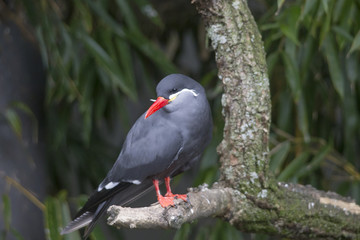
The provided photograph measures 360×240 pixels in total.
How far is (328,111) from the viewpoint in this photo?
2.11 m

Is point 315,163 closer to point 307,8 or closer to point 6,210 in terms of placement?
point 307,8

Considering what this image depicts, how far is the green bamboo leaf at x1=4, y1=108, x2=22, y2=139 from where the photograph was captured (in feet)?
6.02

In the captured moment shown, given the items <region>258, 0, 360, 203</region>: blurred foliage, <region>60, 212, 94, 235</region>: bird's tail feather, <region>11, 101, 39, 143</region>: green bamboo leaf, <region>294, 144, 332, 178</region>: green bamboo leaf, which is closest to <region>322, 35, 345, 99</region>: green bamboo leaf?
<region>258, 0, 360, 203</region>: blurred foliage

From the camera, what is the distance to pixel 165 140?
1.22 meters

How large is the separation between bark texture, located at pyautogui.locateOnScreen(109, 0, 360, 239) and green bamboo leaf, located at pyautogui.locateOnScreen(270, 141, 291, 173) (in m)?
0.38

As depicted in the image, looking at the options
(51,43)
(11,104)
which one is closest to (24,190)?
(11,104)

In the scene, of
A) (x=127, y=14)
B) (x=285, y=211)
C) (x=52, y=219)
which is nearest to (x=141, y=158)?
(x=285, y=211)

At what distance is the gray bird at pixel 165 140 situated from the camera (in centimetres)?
117

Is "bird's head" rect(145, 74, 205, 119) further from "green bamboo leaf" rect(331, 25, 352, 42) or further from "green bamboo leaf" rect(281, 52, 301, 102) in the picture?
"green bamboo leaf" rect(331, 25, 352, 42)

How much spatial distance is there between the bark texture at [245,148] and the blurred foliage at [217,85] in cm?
34

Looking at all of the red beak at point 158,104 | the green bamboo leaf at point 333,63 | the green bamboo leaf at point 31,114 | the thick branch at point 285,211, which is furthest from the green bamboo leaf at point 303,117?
the green bamboo leaf at point 31,114

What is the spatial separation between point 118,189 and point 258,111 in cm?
34

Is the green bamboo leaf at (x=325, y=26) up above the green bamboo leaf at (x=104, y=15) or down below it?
below

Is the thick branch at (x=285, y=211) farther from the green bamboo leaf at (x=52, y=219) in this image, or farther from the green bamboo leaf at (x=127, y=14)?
the green bamboo leaf at (x=127, y=14)
